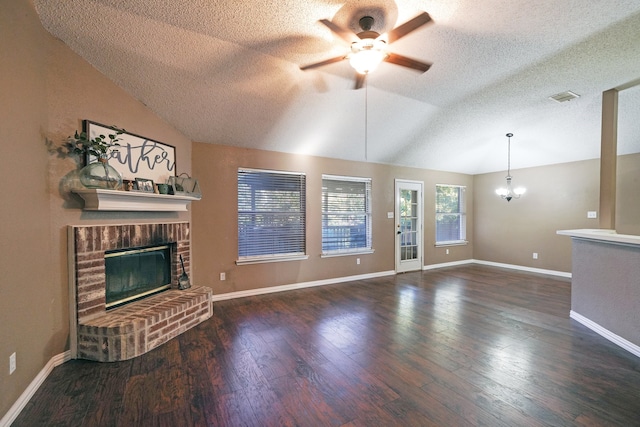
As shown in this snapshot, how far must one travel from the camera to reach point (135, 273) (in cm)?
303

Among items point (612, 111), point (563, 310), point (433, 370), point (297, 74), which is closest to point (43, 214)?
point (297, 74)

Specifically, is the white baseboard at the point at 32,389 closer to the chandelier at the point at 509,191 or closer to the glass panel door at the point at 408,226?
the glass panel door at the point at 408,226

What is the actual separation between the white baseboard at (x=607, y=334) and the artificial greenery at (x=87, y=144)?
17.6ft

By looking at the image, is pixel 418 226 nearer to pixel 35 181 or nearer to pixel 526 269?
pixel 526 269

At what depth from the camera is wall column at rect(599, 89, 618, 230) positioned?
3.36m

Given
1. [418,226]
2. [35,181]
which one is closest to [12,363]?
[35,181]

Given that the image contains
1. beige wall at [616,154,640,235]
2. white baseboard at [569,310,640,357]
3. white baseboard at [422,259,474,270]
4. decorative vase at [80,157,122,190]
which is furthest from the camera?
white baseboard at [422,259,474,270]

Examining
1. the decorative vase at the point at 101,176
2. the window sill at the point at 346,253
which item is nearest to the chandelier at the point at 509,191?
the window sill at the point at 346,253

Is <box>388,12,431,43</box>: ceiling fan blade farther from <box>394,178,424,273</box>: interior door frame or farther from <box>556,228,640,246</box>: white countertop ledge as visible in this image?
<box>394,178,424,273</box>: interior door frame

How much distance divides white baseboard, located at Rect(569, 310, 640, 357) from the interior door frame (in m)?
2.83

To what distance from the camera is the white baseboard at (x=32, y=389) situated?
163 cm

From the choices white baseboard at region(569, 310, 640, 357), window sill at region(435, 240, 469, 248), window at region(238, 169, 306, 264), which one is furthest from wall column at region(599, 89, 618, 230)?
window at region(238, 169, 306, 264)

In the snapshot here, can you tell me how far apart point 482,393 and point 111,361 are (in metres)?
3.13

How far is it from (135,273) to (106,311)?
505 mm
